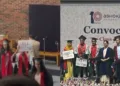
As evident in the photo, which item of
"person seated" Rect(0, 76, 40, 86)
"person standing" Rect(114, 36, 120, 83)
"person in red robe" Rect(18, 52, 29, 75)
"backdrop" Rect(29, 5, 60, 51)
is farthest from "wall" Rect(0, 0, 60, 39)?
"person seated" Rect(0, 76, 40, 86)

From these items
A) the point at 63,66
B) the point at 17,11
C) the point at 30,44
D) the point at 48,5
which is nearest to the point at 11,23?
the point at 17,11

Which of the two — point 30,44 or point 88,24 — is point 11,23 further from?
point 88,24

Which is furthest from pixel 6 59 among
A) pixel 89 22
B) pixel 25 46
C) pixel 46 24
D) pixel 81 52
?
pixel 46 24

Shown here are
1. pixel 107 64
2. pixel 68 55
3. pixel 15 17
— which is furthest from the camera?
pixel 15 17

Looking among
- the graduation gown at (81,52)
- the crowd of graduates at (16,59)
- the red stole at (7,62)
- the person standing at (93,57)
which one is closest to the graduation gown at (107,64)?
the person standing at (93,57)

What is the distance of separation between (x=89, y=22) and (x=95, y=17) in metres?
0.15

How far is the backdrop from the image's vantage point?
13.8m

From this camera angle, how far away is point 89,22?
25.6 ft

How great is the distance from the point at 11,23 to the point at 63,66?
8.90m

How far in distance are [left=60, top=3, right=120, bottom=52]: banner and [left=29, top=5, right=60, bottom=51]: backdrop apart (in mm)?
5919

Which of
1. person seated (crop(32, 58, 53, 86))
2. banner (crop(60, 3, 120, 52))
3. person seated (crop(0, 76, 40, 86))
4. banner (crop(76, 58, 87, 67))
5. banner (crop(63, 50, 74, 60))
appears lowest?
person seated (crop(32, 58, 53, 86))

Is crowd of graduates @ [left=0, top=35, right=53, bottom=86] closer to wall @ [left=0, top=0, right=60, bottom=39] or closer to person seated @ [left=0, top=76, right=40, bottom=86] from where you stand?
wall @ [left=0, top=0, right=60, bottom=39]

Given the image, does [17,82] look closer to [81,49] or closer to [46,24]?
[81,49]

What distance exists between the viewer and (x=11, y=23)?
1658cm
